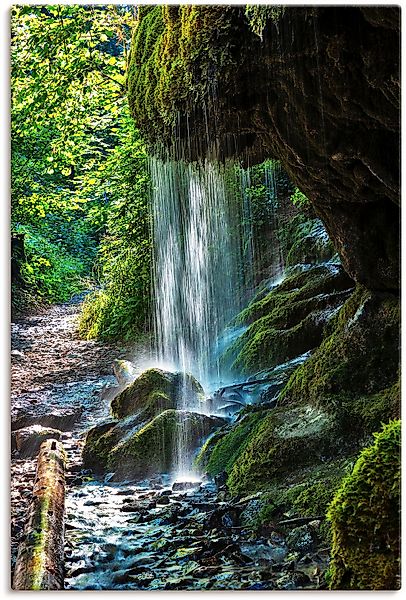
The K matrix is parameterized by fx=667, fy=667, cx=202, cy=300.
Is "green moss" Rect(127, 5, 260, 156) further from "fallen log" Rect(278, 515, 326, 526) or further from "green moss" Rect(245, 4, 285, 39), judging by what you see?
"fallen log" Rect(278, 515, 326, 526)

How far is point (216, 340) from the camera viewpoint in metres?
6.03

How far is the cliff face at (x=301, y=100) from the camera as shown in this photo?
2498 millimetres

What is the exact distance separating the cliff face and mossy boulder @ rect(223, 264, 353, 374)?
918mm

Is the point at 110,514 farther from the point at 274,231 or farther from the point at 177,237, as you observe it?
Answer: the point at 274,231

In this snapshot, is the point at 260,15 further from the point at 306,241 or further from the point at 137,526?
the point at 306,241

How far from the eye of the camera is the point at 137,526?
3258 mm

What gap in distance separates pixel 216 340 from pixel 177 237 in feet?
3.41

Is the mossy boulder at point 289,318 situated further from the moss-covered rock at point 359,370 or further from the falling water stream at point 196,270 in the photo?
the moss-covered rock at point 359,370

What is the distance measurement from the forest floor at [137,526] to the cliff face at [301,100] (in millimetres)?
1551

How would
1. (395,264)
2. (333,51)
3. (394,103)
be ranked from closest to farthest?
(333,51) < (394,103) < (395,264)

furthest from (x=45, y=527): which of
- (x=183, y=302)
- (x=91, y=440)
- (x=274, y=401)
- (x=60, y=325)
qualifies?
(x=183, y=302)

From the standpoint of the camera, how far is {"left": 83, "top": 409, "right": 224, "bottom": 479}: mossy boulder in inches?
161

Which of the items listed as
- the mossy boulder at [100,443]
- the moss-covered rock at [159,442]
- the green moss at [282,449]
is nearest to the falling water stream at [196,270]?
the moss-covered rock at [159,442]

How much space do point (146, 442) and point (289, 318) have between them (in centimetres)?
168
